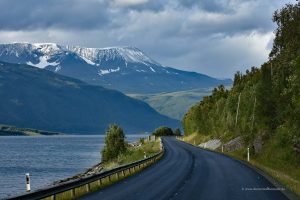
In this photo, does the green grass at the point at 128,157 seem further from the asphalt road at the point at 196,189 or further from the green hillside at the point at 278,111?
the asphalt road at the point at 196,189

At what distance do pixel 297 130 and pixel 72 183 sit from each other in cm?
1783

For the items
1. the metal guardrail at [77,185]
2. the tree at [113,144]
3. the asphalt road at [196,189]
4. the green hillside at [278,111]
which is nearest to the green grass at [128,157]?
the tree at [113,144]

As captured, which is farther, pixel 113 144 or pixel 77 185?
pixel 113 144

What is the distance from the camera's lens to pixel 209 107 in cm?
14162

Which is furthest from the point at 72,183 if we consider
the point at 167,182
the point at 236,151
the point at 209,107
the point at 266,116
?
the point at 209,107

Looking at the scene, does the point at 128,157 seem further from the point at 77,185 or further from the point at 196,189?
the point at 77,185

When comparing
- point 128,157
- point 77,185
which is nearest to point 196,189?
point 77,185

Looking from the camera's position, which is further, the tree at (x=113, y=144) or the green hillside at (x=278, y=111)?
the tree at (x=113, y=144)

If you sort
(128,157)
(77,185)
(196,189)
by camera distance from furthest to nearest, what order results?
A: (128,157), (196,189), (77,185)

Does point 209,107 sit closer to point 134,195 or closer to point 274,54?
point 274,54

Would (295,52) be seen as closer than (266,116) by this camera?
A: Yes

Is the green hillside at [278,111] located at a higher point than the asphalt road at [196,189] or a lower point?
higher

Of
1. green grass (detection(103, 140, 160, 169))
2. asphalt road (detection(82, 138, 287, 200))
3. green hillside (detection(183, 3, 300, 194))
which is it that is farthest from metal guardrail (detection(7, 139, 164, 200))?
green grass (detection(103, 140, 160, 169))

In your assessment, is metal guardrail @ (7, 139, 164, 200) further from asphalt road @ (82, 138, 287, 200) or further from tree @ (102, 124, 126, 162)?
tree @ (102, 124, 126, 162)
